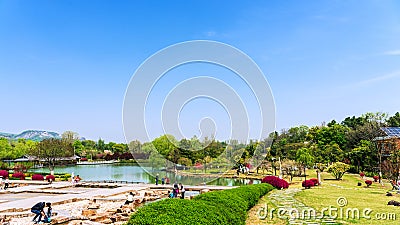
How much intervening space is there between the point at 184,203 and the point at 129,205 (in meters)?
7.71

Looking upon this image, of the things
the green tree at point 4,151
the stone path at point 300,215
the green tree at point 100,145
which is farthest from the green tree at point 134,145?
the green tree at point 100,145

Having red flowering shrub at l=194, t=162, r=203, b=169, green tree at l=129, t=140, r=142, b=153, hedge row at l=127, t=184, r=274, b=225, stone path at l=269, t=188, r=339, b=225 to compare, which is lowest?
red flowering shrub at l=194, t=162, r=203, b=169

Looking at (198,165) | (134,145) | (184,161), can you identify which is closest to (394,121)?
(198,165)

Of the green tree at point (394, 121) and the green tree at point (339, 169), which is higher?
the green tree at point (394, 121)

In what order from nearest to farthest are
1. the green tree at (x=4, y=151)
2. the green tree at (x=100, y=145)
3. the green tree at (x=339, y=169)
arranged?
the green tree at (x=339, y=169) < the green tree at (x=4, y=151) < the green tree at (x=100, y=145)

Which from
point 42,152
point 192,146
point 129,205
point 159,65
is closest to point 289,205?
point 129,205

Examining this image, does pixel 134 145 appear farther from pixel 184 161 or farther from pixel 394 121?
pixel 394 121

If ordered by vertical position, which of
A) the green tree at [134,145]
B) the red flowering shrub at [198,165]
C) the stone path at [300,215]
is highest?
the green tree at [134,145]

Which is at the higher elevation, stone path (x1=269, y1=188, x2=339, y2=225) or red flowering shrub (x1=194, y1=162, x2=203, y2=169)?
stone path (x1=269, y1=188, x2=339, y2=225)

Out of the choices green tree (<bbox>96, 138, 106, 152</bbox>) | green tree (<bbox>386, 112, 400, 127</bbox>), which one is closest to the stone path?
green tree (<bbox>386, 112, 400, 127</bbox>)

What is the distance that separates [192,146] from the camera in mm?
29078

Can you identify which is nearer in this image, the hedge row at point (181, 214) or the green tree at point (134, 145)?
the hedge row at point (181, 214)

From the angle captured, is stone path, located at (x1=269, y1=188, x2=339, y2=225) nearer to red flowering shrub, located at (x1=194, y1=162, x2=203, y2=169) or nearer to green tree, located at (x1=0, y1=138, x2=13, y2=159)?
red flowering shrub, located at (x1=194, y1=162, x2=203, y2=169)

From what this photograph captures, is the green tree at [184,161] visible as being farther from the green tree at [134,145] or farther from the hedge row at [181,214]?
the hedge row at [181,214]
